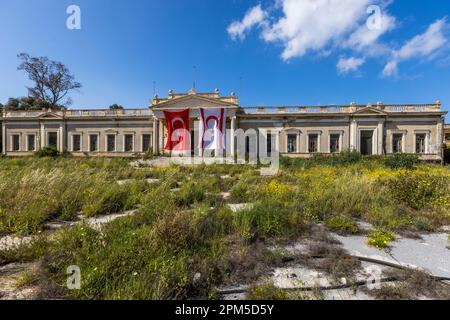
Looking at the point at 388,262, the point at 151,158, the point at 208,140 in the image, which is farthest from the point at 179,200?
the point at 151,158

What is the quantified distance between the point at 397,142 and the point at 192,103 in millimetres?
24434

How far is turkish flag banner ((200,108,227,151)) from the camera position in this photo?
17.9 metres

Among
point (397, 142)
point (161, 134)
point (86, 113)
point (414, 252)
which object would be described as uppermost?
point (86, 113)

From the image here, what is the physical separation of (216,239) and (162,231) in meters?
0.85

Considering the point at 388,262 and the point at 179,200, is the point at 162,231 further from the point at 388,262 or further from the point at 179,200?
the point at 388,262

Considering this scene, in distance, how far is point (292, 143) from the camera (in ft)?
84.1

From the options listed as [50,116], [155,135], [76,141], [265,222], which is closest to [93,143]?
[76,141]

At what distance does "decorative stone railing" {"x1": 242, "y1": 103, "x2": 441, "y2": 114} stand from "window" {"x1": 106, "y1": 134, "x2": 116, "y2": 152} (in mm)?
17871

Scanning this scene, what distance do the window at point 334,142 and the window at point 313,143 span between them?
167cm

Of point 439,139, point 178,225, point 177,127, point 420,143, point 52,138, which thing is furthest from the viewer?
point 52,138

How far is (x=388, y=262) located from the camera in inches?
105

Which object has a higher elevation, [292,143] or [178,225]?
[292,143]

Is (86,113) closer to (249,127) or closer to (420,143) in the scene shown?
(249,127)

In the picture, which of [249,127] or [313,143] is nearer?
[313,143]
